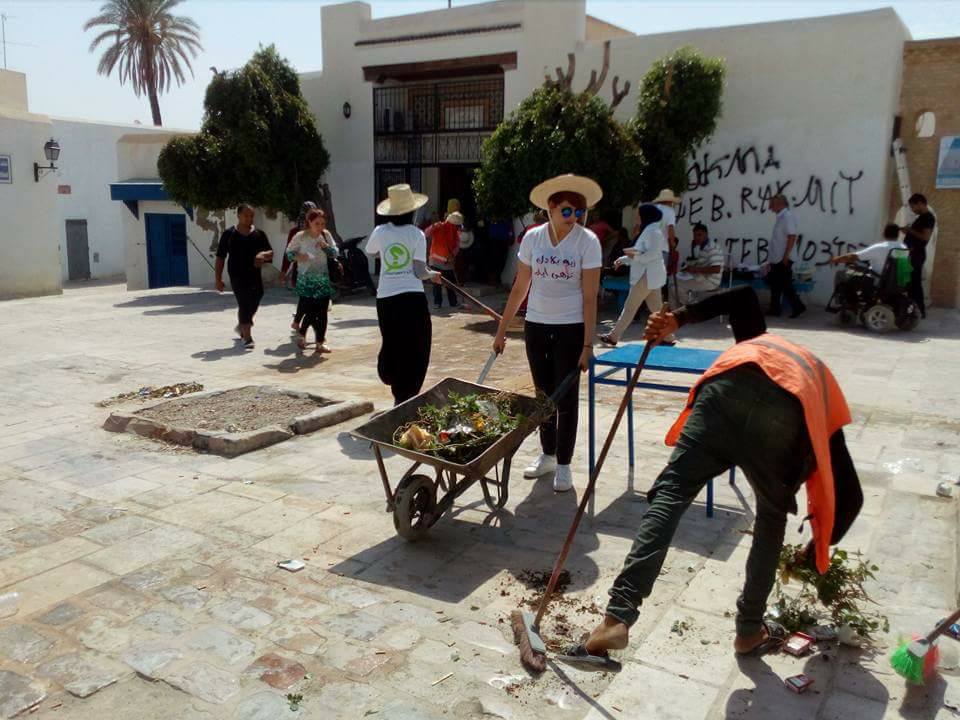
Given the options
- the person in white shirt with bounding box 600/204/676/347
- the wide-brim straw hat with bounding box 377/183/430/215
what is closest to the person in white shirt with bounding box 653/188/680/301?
the person in white shirt with bounding box 600/204/676/347

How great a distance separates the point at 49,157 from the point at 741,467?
746 inches

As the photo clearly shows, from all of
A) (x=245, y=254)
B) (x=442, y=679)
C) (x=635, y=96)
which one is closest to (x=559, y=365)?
(x=442, y=679)

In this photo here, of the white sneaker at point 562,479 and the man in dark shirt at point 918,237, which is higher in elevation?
the man in dark shirt at point 918,237

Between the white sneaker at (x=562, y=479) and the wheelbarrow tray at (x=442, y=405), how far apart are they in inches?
26.4

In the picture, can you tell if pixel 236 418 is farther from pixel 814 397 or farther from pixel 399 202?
pixel 814 397

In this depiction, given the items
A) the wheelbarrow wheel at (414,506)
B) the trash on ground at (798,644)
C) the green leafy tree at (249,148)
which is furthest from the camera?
the green leafy tree at (249,148)

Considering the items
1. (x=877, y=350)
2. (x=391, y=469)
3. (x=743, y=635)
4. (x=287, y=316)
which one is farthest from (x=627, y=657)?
(x=287, y=316)

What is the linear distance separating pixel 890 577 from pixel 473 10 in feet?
49.2

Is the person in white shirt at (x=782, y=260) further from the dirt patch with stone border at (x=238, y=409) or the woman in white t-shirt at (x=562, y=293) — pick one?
the woman in white t-shirt at (x=562, y=293)

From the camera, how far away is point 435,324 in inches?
497

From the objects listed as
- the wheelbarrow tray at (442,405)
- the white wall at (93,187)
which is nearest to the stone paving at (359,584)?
the wheelbarrow tray at (442,405)

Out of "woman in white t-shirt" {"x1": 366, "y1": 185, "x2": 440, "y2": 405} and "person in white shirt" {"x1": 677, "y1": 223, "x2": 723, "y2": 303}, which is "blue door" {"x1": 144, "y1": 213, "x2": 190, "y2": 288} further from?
"woman in white t-shirt" {"x1": 366, "y1": 185, "x2": 440, "y2": 405}

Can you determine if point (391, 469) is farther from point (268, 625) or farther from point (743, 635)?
point (743, 635)

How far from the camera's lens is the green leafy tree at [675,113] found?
13453mm
